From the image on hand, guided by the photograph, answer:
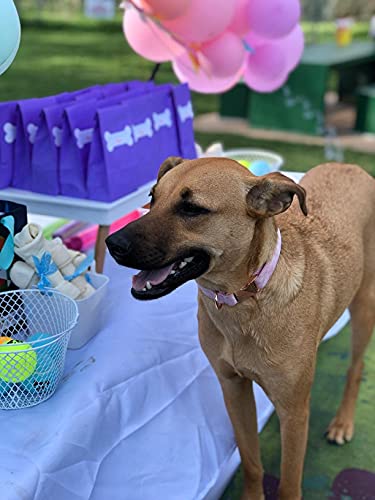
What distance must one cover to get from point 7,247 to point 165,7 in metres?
1.39

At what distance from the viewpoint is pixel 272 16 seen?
9.87 feet

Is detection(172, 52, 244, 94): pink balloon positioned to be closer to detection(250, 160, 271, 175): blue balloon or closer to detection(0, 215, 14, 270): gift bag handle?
detection(250, 160, 271, 175): blue balloon

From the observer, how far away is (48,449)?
158 centimetres

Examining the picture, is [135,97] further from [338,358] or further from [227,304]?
[338,358]

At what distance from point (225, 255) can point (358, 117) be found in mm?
6165

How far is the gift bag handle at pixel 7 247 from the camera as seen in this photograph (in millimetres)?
1877

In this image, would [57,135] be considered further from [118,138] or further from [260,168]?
[260,168]

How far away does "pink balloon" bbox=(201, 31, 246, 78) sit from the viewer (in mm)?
3027

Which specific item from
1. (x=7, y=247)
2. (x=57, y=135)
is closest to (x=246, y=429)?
(x=7, y=247)

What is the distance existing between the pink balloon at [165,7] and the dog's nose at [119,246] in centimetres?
155

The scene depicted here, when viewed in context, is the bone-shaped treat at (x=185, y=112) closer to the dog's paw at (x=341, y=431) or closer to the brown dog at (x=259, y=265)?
the brown dog at (x=259, y=265)

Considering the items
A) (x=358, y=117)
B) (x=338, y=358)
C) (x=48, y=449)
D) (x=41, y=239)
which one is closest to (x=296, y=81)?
(x=358, y=117)

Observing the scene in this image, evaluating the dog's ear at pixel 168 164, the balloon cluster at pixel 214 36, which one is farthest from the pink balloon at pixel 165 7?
the dog's ear at pixel 168 164

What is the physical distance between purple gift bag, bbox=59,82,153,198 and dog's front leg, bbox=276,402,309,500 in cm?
119
